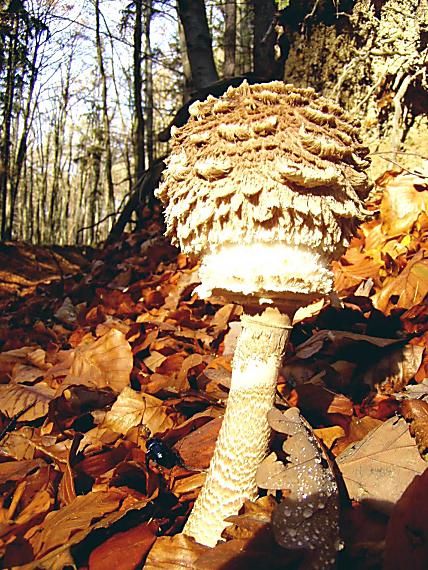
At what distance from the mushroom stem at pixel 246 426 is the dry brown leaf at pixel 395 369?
0.80 meters

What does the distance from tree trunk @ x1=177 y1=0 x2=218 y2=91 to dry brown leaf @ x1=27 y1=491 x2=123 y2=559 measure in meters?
5.95

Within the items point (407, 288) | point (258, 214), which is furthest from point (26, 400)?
point (407, 288)

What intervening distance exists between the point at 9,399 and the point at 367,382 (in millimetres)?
1888

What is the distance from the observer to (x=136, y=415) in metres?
2.06

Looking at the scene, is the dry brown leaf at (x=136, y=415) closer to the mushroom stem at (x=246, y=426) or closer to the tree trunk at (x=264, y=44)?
the mushroom stem at (x=246, y=426)

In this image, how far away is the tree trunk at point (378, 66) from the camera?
310 cm

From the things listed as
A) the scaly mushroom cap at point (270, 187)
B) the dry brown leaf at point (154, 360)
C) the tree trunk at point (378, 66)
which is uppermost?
the tree trunk at point (378, 66)

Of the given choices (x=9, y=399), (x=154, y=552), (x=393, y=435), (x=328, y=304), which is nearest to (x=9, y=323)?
(x=9, y=399)

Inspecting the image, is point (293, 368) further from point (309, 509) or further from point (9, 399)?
point (9, 399)

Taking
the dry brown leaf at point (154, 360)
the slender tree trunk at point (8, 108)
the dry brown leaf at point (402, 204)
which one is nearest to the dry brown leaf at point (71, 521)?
the dry brown leaf at point (154, 360)

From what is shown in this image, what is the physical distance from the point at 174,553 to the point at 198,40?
6466 millimetres

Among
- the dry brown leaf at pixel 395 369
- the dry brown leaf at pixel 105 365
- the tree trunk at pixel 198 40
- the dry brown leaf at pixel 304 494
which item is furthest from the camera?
the tree trunk at pixel 198 40

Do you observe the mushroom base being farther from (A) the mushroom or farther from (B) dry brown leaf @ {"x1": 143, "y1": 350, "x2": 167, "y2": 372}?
(B) dry brown leaf @ {"x1": 143, "y1": 350, "x2": 167, "y2": 372}

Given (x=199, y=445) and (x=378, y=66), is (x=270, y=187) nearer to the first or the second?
(x=199, y=445)
